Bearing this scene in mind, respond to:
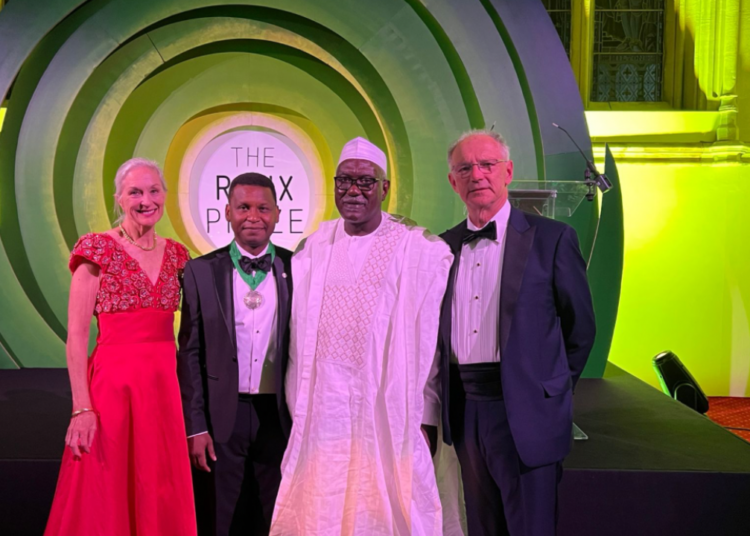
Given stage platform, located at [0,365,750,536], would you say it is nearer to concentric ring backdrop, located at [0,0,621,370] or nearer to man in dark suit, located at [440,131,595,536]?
man in dark suit, located at [440,131,595,536]

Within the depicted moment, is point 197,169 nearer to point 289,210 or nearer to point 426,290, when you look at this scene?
point 289,210

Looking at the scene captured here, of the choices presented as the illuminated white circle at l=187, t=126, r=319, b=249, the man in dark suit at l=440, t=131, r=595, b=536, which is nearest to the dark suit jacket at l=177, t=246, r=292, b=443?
the man in dark suit at l=440, t=131, r=595, b=536

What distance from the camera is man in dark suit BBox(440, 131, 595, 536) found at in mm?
2199

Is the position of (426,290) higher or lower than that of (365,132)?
lower

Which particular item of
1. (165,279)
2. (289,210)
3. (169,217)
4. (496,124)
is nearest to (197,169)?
(169,217)

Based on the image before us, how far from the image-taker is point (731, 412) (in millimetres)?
6449

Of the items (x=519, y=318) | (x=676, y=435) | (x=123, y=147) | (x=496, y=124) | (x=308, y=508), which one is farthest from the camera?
(x=123, y=147)

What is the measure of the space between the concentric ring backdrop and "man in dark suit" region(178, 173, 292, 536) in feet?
9.32

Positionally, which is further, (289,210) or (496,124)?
(289,210)

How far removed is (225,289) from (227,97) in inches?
131

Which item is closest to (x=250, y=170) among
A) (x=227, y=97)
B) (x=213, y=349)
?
(x=227, y=97)

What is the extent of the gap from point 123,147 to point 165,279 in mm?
3349

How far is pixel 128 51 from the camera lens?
5.23 m

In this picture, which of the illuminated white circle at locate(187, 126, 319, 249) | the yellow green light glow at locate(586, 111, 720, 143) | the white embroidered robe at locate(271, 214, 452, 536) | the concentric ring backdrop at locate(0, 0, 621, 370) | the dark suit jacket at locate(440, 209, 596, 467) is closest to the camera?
the dark suit jacket at locate(440, 209, 596, 467)
